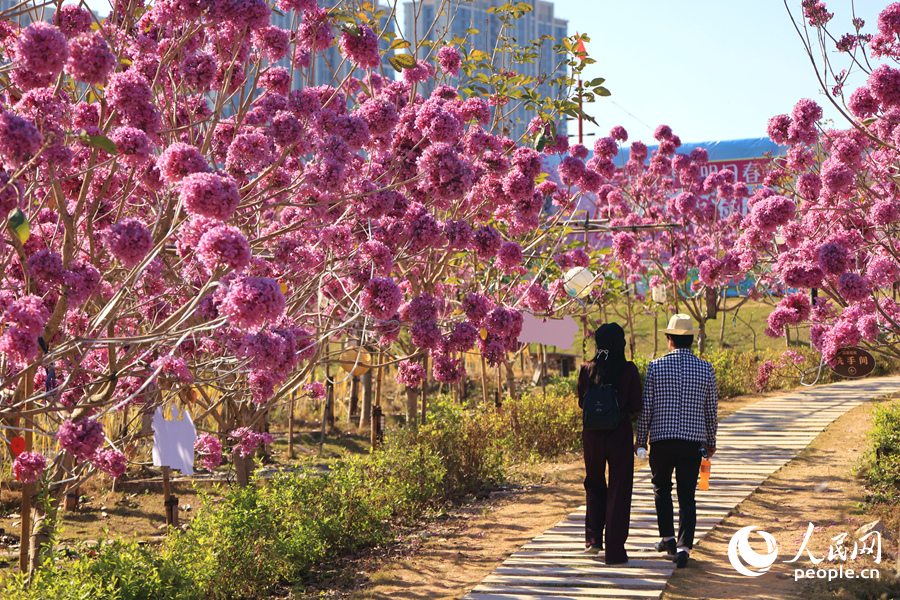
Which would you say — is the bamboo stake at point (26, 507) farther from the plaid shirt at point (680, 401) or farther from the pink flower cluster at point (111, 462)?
the plaid shirt at point (680, 401)

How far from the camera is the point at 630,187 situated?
16.0m

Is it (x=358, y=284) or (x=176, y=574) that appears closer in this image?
(x=176, y=574)

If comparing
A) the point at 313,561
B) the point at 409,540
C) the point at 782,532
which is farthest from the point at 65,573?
Result: the point at 782,532

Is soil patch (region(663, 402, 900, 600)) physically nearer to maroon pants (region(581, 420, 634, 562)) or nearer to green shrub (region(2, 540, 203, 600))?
maroon pants (region(581, 420, 634, 562))

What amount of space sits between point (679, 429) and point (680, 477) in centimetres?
32

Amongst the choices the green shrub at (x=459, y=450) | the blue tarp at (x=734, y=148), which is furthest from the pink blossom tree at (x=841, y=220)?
the blue tarp at (x=734, y=148)

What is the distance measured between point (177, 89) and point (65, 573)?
289 cm

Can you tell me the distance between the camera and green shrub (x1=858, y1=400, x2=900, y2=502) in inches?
280

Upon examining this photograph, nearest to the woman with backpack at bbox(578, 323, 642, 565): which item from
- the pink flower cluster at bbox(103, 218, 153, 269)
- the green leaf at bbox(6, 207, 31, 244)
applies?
the pink flower cluster at bbox(103, 218, 153, 269)

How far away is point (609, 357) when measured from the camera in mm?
5664

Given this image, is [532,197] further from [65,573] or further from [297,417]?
[297,417]

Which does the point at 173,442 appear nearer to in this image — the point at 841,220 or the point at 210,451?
the point at 210,451

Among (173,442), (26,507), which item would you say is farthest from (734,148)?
(26,507)

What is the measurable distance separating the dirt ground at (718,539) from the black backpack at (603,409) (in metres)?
1.03
